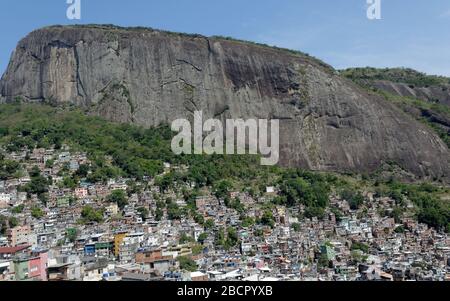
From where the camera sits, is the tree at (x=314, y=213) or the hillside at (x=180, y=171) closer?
the tree at (x=314, y=213)

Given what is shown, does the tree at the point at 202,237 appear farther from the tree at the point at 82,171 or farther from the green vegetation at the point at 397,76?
the green vegetation at the point at 397,76

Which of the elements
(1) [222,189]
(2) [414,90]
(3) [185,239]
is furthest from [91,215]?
(2) [414,90]

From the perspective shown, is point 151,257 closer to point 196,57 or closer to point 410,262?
point 410,262

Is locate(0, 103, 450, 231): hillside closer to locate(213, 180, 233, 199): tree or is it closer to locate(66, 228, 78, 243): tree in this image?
locate(213, 180, 233, 199): tree

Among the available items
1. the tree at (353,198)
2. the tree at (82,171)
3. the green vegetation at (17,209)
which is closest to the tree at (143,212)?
the green vegetation at (17,209)

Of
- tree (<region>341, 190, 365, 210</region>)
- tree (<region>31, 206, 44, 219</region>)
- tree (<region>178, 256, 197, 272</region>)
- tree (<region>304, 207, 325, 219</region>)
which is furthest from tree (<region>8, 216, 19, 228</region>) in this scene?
tree (<region>341, 190, 365, 210</region>)

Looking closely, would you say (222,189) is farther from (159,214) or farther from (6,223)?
(6,223)

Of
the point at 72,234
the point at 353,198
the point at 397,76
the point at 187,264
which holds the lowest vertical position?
the point at 187,264

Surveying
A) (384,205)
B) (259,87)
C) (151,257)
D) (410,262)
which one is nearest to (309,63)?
(259,87)

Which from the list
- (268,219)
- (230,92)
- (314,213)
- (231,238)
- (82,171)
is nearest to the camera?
(231,238)
